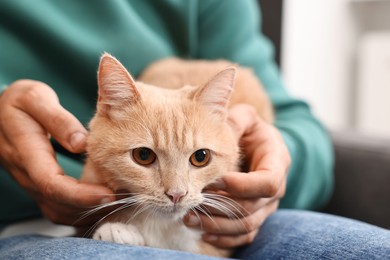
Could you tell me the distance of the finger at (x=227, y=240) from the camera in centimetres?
101

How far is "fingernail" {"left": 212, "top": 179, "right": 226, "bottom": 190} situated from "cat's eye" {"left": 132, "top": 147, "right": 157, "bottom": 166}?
14 centimetres

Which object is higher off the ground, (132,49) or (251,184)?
(132,49)

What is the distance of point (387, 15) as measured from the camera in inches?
112

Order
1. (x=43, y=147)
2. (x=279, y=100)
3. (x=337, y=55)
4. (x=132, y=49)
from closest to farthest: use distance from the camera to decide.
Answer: (x=43, y=147), (x=132, y=49), (x=279, y=100), (x=337, y=55)

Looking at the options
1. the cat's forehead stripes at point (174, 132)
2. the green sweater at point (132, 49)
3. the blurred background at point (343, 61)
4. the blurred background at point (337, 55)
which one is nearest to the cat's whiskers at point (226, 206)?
the cat's forehead stripes at point (174, 132)

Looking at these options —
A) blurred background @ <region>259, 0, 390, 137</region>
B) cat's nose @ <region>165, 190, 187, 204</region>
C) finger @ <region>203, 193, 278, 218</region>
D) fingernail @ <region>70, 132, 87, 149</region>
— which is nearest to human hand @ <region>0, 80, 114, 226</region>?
fingernail @ <region>70, 132, 87, 149</region>

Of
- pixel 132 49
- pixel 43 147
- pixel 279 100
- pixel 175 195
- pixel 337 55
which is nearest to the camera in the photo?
pixel 175 195

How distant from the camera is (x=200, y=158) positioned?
0.96 metres

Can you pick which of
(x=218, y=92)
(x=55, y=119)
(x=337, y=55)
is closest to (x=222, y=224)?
(x=218, y=92)

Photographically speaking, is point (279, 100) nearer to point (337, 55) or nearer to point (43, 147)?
point (43, 147)

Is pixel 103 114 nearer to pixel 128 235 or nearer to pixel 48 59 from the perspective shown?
pixel 128 235

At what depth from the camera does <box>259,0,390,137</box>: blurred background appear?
2650mm

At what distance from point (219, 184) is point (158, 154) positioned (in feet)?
0.47

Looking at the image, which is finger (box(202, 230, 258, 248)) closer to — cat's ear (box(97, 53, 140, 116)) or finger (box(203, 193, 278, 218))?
finger (box(203, 193, 278, 218))
